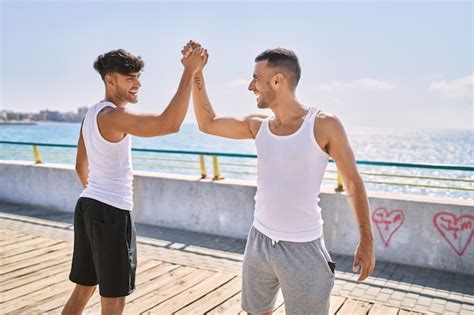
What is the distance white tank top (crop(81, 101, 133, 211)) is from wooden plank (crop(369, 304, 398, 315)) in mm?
2706

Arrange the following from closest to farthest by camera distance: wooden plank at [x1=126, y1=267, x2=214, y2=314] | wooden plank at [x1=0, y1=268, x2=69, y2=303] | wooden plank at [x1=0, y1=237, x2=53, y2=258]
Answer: wooden plank at [x1=126, y1=267, x2=214, y2=314], wooden plank at [x1=0, y1=268, x2=69, y2=303], wooden plank at [x1=0, y1=237, x2=53, y2=258]

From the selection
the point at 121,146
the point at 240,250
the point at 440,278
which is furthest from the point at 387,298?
the point at 121,146

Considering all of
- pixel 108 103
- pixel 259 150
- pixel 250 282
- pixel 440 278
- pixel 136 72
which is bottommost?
pixel 440 278

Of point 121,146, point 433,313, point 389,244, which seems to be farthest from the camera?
point 389,244

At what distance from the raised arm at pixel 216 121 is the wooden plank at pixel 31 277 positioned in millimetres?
3241

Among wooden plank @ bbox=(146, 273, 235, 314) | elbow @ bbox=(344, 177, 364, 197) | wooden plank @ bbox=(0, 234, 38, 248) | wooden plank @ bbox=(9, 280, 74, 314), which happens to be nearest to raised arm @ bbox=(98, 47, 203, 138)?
elbow @ bbox=(344, 177, 364, 197)

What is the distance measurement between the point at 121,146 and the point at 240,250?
375cm

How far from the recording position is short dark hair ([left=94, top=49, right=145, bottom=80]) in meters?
2.72

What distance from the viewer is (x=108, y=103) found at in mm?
2727

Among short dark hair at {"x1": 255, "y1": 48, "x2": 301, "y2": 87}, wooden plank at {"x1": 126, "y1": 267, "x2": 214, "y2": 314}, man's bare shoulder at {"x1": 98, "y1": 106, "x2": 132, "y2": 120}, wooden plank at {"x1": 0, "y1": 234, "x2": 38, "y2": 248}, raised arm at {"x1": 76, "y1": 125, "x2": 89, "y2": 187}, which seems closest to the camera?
short dark hair at {"x1": 255, "y1": 48, "x2": 301, "y2": 87}

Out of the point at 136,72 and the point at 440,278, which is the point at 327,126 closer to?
the point at 136,72

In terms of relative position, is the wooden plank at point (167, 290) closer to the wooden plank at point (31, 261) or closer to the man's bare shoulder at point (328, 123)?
the wooden plank at point (31, 261)

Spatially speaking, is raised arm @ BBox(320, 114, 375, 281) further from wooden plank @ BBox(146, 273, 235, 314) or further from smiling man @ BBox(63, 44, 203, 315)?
wooden plank @ BBox(146, 273, 235, 314)

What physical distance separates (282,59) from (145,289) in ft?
10.6
